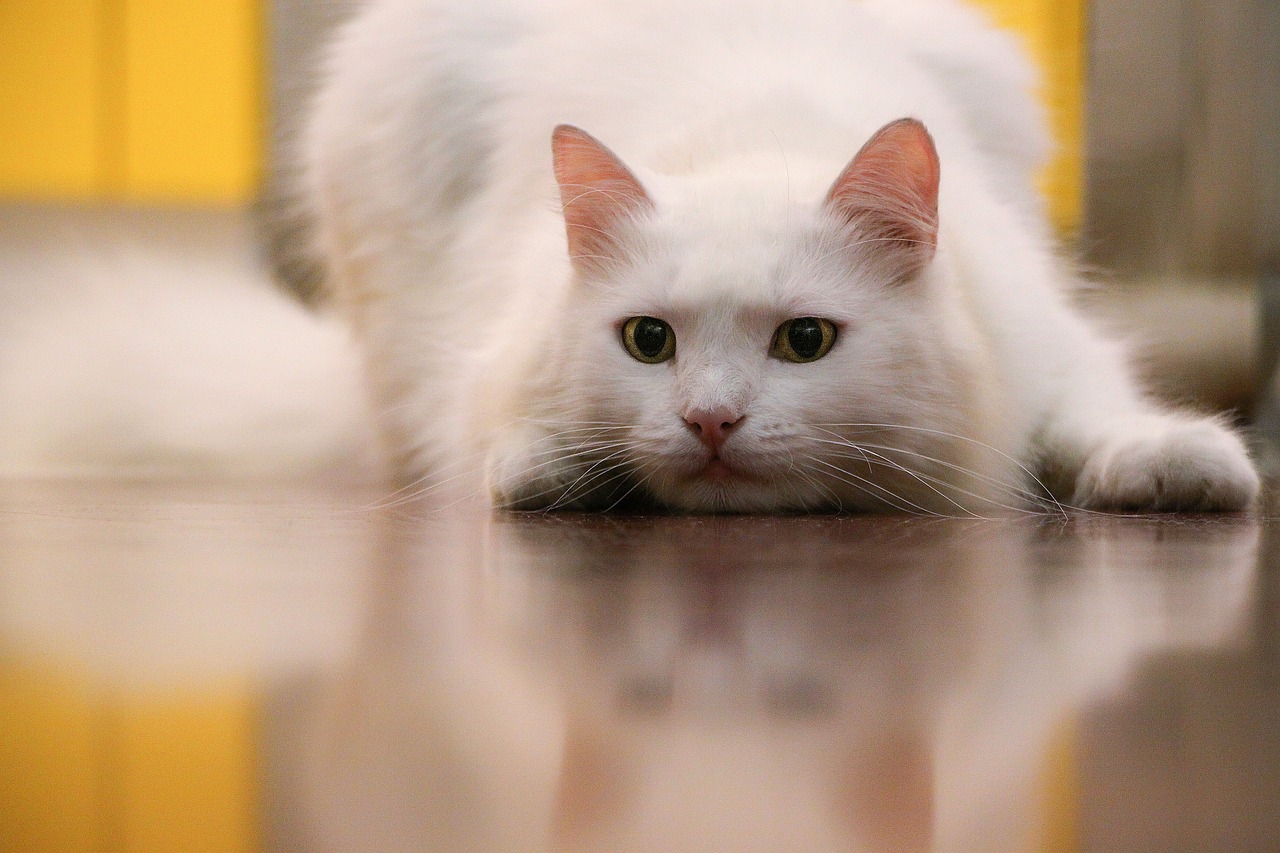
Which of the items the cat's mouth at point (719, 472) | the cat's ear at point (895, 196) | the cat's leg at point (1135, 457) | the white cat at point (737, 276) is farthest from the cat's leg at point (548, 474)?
the cat's leg at point (1135, 457)

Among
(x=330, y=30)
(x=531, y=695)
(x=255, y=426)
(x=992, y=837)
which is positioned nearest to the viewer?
(x=992, y=837)

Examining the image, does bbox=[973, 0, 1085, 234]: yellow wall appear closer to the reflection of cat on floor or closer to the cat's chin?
the cat's chin

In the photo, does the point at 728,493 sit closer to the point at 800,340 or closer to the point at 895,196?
the point at 800,340

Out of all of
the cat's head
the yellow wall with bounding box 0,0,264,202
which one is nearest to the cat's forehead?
the cat's head

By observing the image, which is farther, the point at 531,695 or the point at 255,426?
the point at 255,426

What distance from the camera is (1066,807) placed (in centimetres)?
41

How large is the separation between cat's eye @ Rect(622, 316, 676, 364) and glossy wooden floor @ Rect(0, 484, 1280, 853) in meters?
0.41

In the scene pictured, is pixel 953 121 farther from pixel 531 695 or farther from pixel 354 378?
pixel 531 695

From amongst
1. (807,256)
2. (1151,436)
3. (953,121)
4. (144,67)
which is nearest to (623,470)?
(807,256)

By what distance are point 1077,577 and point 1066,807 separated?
494mm

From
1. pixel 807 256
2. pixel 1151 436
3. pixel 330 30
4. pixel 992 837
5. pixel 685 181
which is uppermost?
pixel 330 30

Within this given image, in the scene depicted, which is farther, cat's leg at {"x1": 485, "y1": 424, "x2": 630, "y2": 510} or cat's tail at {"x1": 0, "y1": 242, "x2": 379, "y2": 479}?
cat's tail at {"x1": 0, "y1": 242, "x2": 379, "y2": 479}

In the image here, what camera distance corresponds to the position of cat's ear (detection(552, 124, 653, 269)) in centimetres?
142

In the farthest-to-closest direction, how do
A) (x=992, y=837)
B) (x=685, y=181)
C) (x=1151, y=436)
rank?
(x=685, y=181), (x=1151, y=436), (x=992, y=837)
